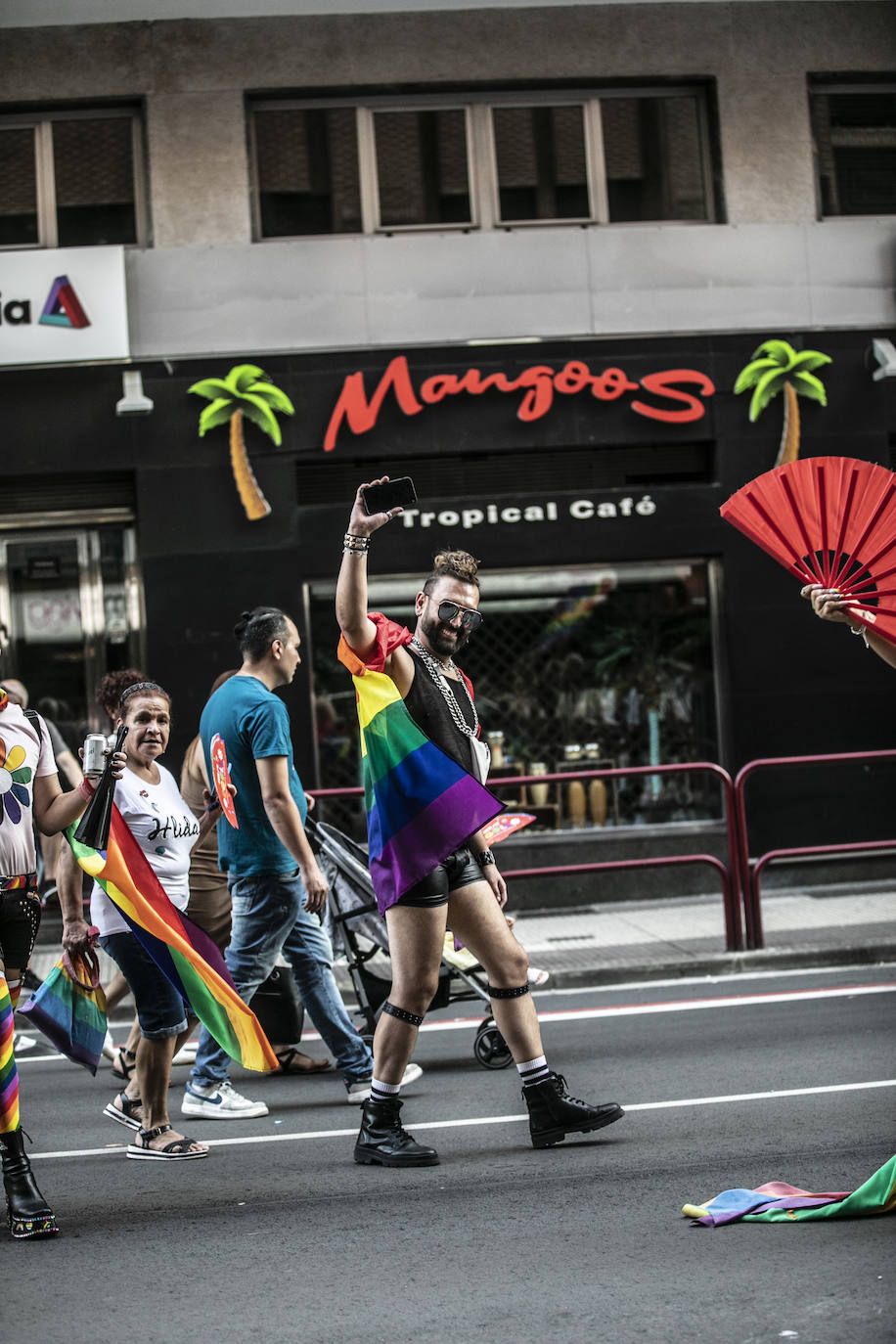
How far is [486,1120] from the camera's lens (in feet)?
20.4

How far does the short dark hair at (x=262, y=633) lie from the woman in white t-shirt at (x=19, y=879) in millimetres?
1345

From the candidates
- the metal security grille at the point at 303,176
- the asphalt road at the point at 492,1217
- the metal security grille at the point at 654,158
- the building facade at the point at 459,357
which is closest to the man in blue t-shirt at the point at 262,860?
the asphalt road at the point at 492,1217

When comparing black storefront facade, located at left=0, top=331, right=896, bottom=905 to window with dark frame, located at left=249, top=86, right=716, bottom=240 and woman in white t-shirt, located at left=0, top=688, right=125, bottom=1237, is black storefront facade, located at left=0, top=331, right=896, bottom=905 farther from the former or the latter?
woman in white t-shirt, located at left=0, top=688, right=125, bottom=1237

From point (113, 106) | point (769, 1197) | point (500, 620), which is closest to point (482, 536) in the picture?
point (500, 620)

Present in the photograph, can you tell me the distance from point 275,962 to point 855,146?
35.9 ft

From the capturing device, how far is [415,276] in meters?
13.6

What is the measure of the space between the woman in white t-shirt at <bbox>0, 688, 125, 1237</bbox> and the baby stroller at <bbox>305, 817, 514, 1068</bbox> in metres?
2.25

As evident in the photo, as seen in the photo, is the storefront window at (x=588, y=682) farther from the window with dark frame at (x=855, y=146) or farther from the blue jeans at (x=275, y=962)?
the blue jeans at (x=275, y=962)

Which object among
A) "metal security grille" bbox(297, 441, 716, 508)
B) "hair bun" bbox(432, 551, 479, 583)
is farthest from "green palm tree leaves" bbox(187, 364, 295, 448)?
"hair bun" bbox(432, 551, 479, 583)

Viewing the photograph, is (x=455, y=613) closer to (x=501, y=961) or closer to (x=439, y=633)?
(x=439, y=633)

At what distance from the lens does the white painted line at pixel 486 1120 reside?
242 inches

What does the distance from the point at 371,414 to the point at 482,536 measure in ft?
4.67

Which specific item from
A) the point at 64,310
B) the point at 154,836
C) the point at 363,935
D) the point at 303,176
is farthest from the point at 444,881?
the point at 303,176

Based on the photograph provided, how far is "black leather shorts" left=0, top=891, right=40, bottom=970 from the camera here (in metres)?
5.16
